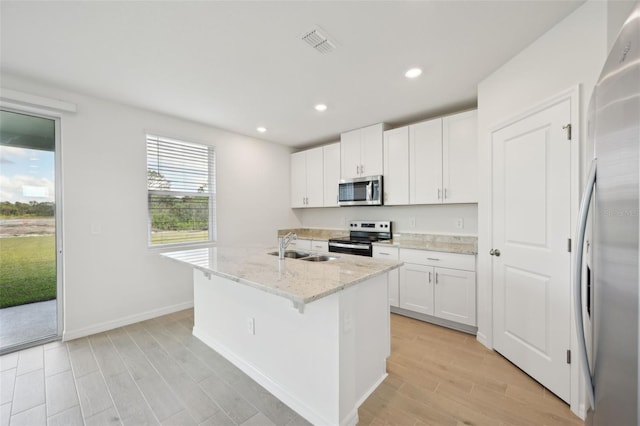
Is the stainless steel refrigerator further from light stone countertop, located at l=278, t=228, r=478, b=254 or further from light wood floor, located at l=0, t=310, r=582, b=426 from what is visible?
light stone countertop, located at l=278, t=228, r=478, b=254

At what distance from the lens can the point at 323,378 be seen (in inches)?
60.5

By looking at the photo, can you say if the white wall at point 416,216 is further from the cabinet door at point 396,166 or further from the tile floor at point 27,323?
the tile floor at point 27,323

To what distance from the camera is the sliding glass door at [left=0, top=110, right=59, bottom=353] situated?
7.97 feet

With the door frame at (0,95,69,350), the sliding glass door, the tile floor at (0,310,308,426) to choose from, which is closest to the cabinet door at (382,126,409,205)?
the tile floor at (0,310,308,426)

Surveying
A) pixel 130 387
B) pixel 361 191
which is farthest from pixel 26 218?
pixel 361 191

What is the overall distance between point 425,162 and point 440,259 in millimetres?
1216

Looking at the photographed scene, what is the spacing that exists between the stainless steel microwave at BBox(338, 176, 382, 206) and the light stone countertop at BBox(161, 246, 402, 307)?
1.65 meters

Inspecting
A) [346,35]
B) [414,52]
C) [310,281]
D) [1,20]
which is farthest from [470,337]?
[1,20]

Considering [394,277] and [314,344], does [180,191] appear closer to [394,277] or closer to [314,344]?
[314,344]

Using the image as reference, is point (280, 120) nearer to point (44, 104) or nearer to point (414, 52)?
point (414, 52)

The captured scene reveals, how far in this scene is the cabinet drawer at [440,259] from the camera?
2723 millimetres

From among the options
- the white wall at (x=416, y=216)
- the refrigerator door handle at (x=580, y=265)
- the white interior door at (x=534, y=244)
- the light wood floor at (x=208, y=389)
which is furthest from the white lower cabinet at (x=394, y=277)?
the refrigerator door handle at (x=580, y=265)

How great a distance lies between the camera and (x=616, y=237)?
707mm

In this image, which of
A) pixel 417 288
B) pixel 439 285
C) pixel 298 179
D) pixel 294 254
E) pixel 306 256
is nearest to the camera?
pixel 306 256
